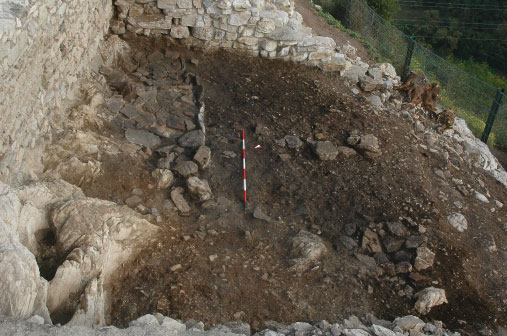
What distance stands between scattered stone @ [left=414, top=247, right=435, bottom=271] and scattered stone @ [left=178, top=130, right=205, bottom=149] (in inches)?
123

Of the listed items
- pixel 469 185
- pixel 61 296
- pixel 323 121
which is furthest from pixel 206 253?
pixel 469 185

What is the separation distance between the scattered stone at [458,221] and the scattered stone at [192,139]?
341cm

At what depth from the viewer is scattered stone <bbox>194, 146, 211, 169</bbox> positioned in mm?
6196

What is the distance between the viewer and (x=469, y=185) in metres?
7.02

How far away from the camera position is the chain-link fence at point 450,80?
9.91 metres

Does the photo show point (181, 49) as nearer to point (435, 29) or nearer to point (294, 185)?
point (294, 185)

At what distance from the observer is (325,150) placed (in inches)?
262

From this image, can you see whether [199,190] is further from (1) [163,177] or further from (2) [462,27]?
(2) [462,27]

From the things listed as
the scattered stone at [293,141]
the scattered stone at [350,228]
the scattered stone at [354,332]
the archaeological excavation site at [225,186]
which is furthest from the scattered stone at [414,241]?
the scattered stone at [293,141]

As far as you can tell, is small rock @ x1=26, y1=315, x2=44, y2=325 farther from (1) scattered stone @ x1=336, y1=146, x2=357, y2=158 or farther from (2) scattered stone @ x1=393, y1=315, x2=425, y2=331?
(1) scattered stone @ x1=336, y1=146, x2=357, y2=158

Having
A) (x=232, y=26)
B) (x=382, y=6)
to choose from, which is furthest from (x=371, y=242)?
(x=382, y=6)

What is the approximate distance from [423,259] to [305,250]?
136 centimetres

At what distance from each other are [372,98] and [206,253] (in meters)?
4.65

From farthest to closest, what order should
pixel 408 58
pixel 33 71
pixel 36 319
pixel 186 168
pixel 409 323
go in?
pixel 408 58
pixel 186 168
pixel 33 71
pixel 409 323
pixel 36 319
